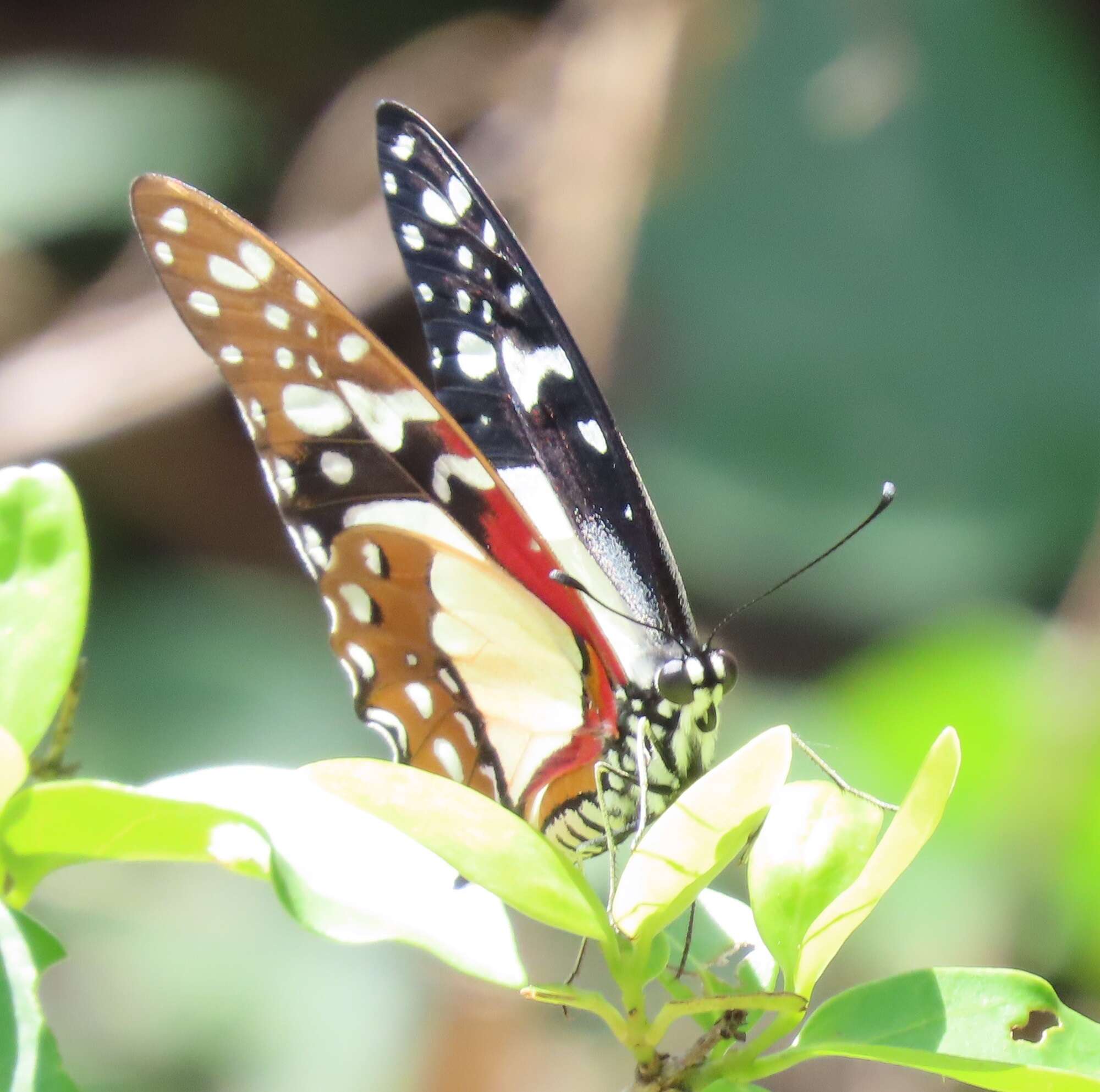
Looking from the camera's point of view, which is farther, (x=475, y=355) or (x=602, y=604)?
(x=475, y=355)

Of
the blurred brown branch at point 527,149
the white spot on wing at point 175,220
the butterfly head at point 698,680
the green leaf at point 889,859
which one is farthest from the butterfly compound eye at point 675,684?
the blurred brown branch at point 527,149

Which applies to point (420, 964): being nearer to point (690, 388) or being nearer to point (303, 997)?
point (303, 997)

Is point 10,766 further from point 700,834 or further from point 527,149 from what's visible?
point 527,149

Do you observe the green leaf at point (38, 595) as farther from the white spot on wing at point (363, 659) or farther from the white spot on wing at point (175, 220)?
the white spot on wing at point (363, 659)

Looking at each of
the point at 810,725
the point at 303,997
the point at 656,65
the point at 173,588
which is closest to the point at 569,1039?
the point at 303,997

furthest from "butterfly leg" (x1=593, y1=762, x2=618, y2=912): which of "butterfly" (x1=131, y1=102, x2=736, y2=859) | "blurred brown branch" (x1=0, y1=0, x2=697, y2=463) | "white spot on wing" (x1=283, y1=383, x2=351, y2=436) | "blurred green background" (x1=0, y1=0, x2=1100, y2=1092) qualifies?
"blurred brown branch" (x1=0, y1=0, x2=697, y2=463)

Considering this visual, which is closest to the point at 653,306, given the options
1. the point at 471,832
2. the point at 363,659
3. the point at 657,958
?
the point at 363,659

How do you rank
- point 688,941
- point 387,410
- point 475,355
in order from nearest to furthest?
point 688,941, point 387,410, point 475,355

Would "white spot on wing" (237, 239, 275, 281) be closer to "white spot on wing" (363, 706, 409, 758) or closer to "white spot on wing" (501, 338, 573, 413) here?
"white spot on wing" (501, 338, 573, 413)
